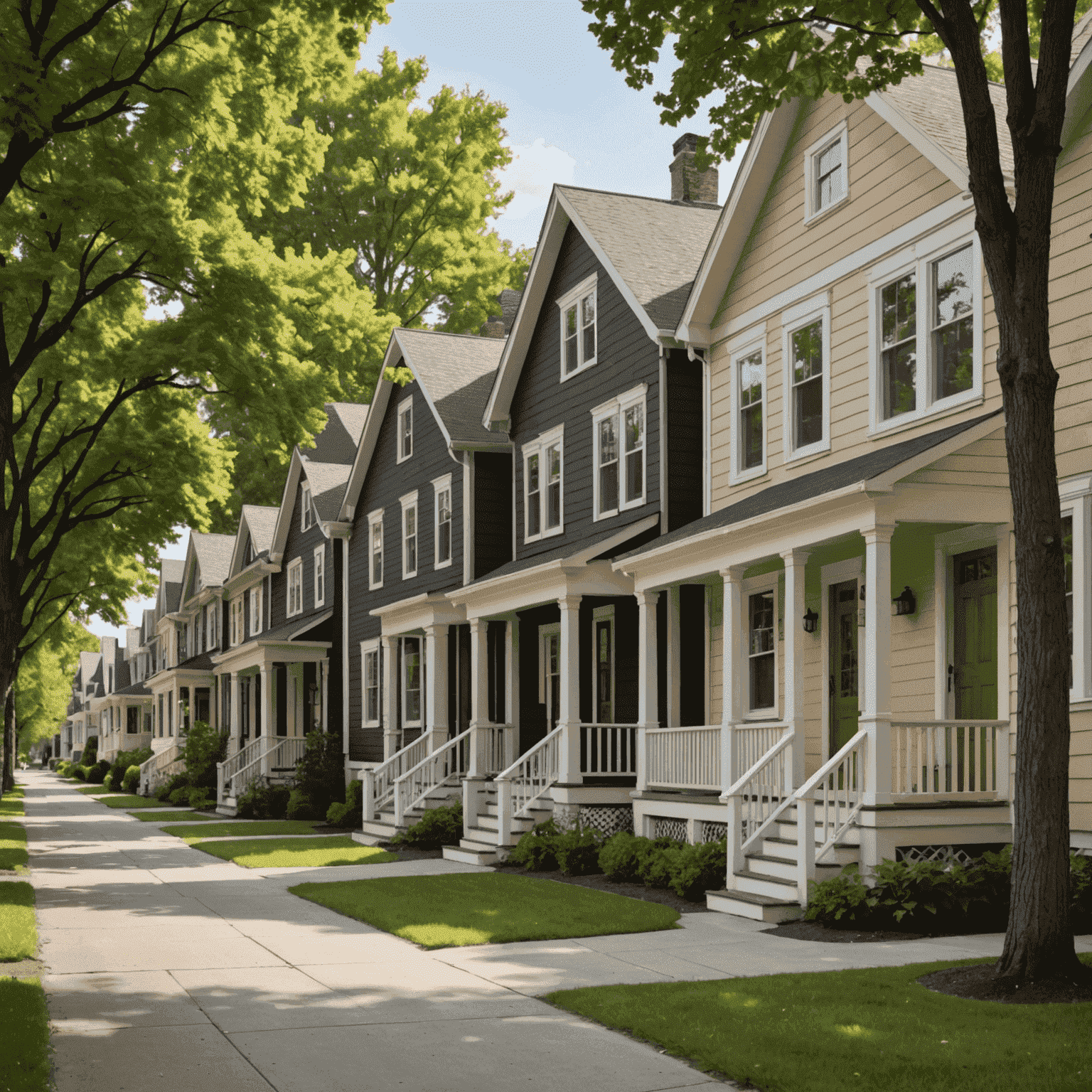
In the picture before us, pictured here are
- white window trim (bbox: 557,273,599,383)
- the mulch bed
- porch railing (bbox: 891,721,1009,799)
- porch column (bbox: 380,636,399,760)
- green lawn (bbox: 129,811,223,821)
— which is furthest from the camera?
green lawn (bbox: 129,811,223,821)

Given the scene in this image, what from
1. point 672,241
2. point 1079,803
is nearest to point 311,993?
point 1079,803

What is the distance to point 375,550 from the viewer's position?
104 ft

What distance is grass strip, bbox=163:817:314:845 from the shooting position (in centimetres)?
2603

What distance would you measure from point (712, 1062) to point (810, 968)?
3154 millimetres

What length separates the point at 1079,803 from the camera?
1231cm

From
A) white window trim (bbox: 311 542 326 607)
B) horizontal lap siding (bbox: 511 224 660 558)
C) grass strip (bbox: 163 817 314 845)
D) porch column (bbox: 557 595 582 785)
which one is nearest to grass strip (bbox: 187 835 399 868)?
grass strip (bbox: 163 817 314 845)

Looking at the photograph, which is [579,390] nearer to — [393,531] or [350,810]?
[393,531]

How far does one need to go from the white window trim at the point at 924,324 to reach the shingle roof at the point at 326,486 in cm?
2141

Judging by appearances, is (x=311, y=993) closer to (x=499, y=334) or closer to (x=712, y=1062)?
(x=712, y=1062)

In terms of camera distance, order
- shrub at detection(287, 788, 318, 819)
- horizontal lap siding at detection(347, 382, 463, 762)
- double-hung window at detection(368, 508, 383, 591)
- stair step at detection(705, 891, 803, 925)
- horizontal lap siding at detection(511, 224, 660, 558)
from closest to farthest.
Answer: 1. stair step at detection(705, 891, 803, 925)
2. horizontal lap siding at detection(511, 224, 660, 558)
3. horizontal lap siding at detection(347, 382, 463, 762)
4. shrub at detection(287, 788, 318, 819)
5. double-hung window at detection(368, 508, 383, 591)

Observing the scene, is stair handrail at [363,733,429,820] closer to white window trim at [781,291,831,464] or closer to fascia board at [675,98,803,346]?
fascia board at [675,98,803,346]

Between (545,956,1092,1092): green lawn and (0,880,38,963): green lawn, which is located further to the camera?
(0,880,38,963): green lawn

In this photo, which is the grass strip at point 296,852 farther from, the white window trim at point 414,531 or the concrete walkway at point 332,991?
the white window trim at point 414,531

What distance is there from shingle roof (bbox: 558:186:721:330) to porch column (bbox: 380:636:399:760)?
9879 mm
